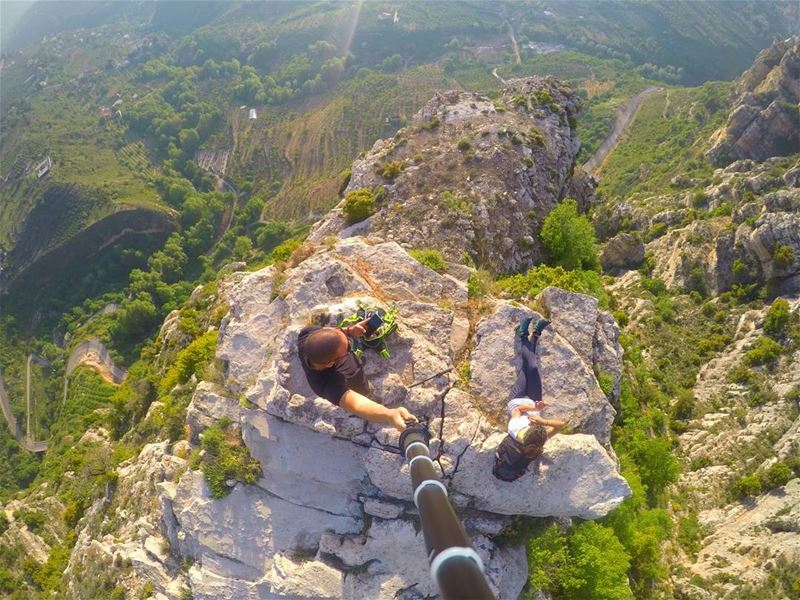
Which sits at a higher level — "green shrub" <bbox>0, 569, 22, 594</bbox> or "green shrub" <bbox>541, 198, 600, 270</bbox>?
"green shrub" <bbox>541, 198, 600, 270</bbox>

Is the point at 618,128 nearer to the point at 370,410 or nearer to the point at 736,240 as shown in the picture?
the point at 736,240

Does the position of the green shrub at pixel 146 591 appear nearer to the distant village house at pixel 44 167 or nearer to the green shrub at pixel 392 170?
the green shrub at pixel 392 170

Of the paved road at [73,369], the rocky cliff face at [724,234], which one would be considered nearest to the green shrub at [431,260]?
the rocky cliff face at [724,234]

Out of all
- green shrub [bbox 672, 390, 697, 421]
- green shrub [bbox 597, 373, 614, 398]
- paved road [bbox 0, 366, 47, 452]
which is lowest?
paved road [bbox 0, 366, 47, 452]

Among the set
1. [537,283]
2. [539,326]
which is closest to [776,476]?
[537,283]

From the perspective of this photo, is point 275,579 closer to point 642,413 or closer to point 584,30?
point 642,413

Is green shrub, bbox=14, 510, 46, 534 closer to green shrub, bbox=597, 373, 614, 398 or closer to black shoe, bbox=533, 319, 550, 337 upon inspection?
black shoe, bbox=533, 319, 550, 337

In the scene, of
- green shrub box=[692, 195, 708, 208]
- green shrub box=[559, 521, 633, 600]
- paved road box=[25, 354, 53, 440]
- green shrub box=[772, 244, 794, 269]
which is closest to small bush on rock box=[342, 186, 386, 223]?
green shrub box=[559, 521, 633, 600]
